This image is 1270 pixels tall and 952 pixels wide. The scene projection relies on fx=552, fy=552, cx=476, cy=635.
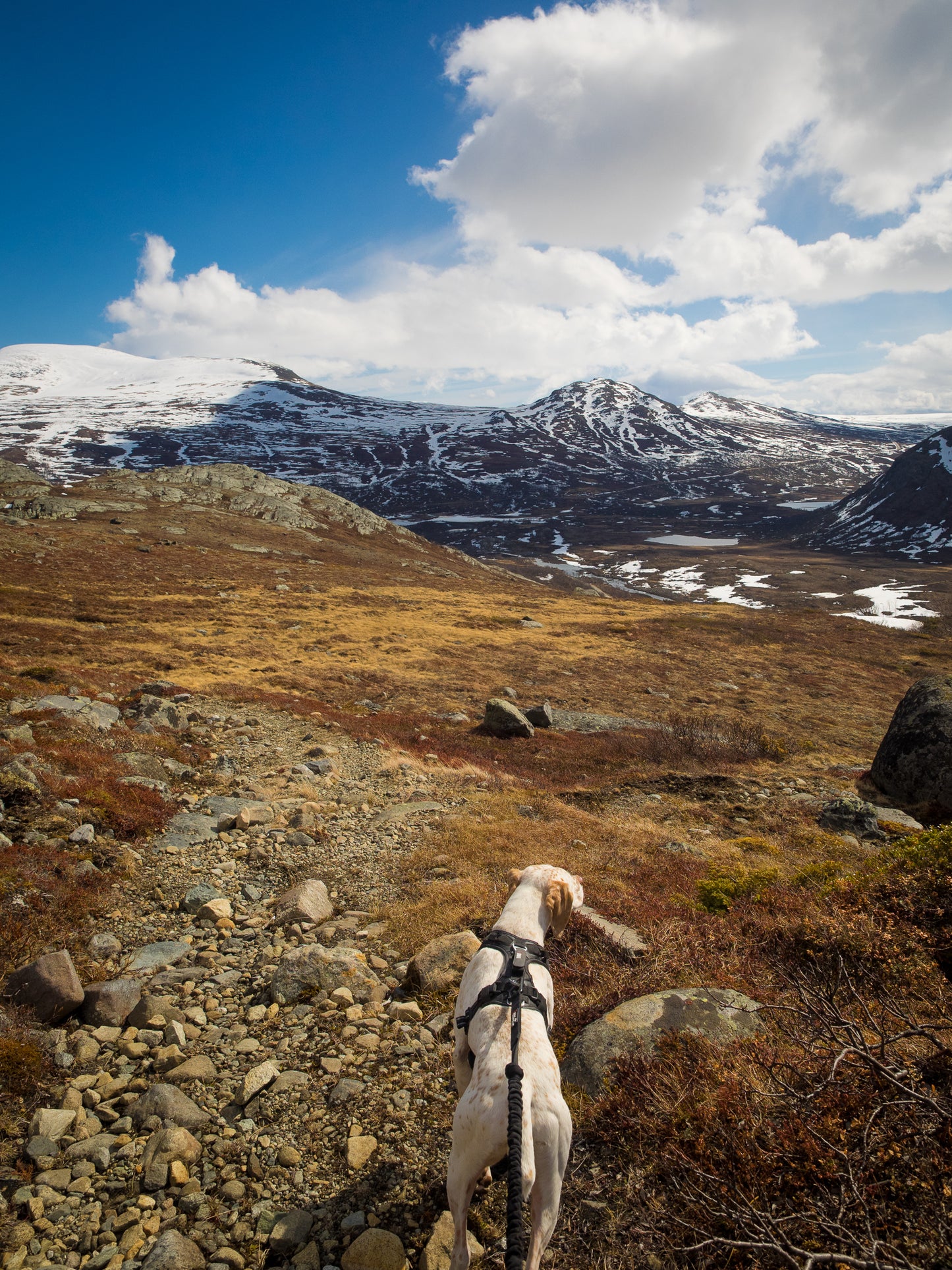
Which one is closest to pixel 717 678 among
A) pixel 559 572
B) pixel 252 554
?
pixel 252 554

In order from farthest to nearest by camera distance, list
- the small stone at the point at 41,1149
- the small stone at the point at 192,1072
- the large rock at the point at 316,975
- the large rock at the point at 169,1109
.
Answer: the large rock at the point at 316,975 → the small stone at the point at 192,1072 → the large rock at the point at 169,1109 → the small stone at the point at 41,1149

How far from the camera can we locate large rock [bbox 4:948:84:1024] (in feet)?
14.5

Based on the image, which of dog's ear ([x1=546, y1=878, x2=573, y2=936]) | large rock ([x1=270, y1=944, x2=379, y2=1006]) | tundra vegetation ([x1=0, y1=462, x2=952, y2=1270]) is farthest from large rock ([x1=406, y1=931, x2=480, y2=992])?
dog's ear ([x1=546, y1=878, x2=573, y2=936])

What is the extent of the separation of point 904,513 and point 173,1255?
188 meters

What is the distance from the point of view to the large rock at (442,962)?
17.5 feet

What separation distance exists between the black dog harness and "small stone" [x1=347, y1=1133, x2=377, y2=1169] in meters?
1.07

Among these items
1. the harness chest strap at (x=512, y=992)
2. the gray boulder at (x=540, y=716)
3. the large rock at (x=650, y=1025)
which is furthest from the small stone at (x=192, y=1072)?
the gray boulder at (x=540, y=716)

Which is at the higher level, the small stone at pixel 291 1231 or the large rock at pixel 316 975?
the small stone at pixel 291 1231

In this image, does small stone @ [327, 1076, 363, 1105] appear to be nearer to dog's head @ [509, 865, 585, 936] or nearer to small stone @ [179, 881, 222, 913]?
dog's head @ [509, 865, 585, 936]

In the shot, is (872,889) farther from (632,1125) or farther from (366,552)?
(366,552)

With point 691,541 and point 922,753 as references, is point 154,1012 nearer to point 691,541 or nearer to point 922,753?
point 922,753

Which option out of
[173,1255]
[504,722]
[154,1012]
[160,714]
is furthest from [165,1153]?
[504,722]

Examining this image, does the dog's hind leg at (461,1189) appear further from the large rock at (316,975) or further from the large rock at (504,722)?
the large rock at (504,722)

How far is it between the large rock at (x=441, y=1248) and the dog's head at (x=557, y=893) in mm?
1777
